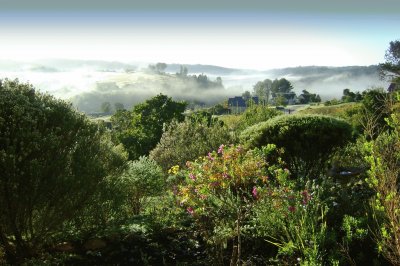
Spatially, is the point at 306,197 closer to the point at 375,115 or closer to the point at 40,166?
the point at 40,166

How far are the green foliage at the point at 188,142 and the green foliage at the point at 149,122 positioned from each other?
1951 cm

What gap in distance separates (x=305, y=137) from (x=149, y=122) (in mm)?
31334

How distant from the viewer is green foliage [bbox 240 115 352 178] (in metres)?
11.9

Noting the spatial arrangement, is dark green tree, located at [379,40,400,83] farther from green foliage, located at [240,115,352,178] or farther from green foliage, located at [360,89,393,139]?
green foliage, located at [240,115,352,178]

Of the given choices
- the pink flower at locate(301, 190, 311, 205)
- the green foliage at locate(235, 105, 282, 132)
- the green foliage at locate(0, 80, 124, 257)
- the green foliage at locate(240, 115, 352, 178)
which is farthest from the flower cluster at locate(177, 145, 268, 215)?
the green foliage at locate(235, 105, 282, 132)

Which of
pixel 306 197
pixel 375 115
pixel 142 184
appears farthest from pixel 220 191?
pixel 375 115

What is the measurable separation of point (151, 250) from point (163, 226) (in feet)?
2.73

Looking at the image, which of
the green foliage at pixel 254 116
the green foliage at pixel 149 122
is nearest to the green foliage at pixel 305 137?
the green foliage at pixel 254 116

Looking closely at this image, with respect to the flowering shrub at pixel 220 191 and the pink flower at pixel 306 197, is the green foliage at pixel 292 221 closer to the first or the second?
the pink flower at pixel 306 197

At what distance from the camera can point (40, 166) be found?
7000 millimetres

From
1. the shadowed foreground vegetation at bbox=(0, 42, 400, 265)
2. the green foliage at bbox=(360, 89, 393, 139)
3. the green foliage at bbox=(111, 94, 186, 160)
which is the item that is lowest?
the green foliage at bbox=(111, 94, 186, 160)

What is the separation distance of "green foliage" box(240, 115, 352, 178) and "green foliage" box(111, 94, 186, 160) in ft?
93.4

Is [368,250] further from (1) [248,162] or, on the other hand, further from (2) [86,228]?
(2) [86,228]

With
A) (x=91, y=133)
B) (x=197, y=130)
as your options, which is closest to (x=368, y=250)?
(x=91, y=133)
